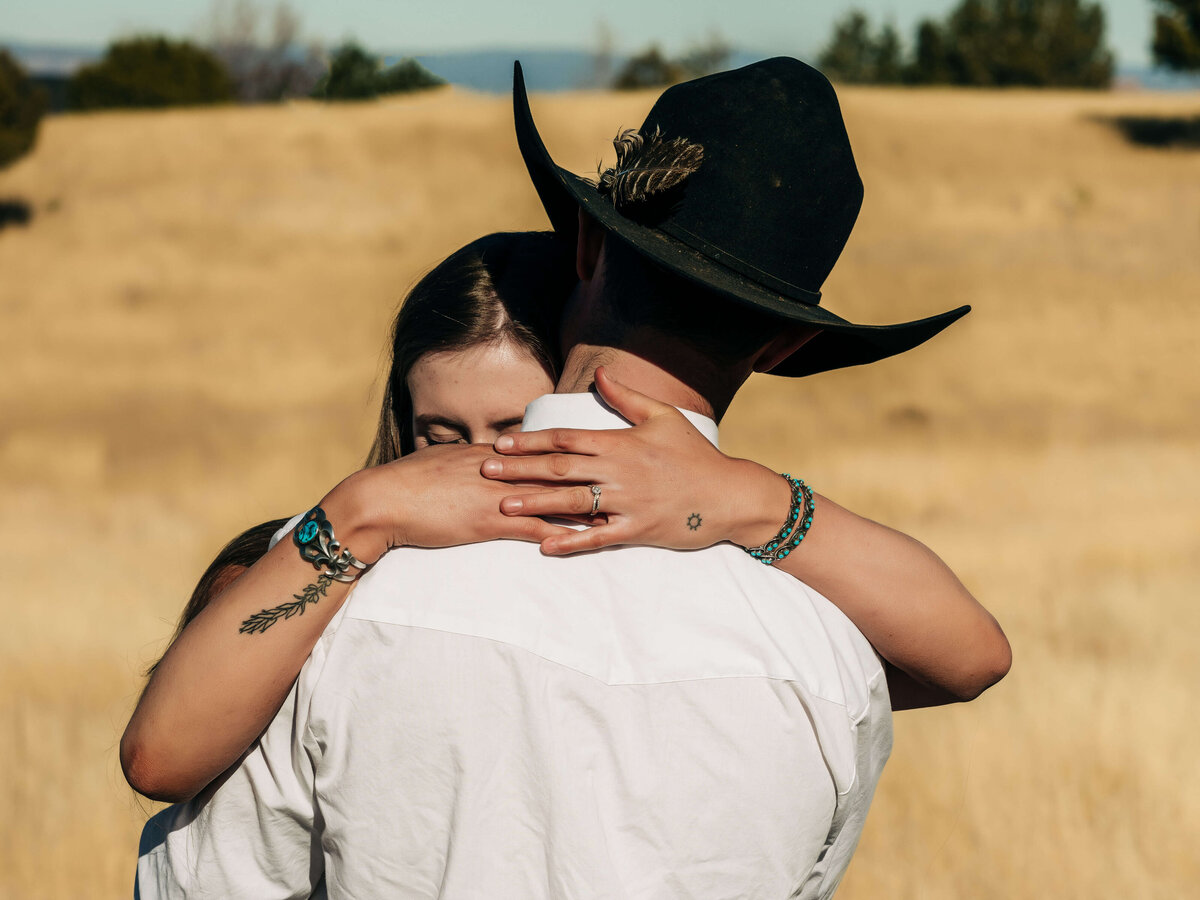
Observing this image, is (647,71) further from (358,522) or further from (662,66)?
(358,522)

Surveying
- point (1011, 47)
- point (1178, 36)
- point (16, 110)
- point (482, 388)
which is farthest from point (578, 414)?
point (1011, 47)

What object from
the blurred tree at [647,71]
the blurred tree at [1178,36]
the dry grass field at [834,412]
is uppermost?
the blurred tree at [1178,36]

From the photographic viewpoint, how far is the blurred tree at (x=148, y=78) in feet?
118

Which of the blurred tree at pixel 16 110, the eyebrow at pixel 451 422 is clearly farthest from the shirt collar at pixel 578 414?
the blurred tree at pixel 16 110

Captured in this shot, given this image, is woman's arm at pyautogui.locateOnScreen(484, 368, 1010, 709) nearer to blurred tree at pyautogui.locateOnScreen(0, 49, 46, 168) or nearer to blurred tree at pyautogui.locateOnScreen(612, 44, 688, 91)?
blurred tree at pyautogui.locateOnScreen(0, 49, 46, 168)

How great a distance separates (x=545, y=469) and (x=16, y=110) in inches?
1100

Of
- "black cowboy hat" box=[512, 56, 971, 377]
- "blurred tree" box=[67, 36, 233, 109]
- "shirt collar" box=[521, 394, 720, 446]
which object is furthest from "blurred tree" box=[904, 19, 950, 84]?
"shirt collar" box=[521, 394, 720, 446]

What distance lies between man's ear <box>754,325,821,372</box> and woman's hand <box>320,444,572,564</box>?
503 mm

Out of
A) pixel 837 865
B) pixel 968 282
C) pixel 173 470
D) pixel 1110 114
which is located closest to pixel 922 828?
pixel 837 865

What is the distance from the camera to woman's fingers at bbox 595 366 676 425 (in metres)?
1.56

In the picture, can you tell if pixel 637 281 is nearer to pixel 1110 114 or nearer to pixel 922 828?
pixel 922 828

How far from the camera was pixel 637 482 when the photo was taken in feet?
4.93

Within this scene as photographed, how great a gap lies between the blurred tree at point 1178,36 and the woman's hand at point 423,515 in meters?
34.3

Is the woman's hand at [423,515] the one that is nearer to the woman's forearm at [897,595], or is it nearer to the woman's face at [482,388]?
the woman's forearm at [897,595]
